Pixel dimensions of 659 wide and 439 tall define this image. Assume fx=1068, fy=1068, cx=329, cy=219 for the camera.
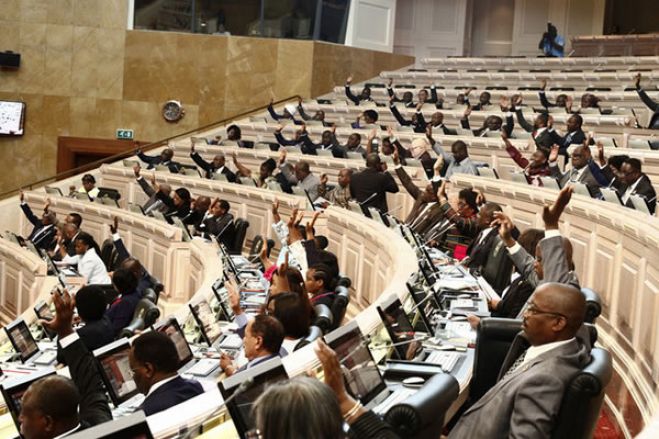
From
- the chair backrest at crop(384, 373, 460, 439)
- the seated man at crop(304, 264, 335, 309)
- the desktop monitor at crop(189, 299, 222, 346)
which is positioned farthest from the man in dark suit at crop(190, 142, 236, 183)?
the chair backrest at crop(384, 373, 460, 439)

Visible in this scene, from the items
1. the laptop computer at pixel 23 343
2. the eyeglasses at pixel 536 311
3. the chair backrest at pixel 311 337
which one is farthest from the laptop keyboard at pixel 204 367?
the eyeglasses at pixel 536 311

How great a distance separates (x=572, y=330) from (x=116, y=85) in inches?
766

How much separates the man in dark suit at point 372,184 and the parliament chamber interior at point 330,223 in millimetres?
28

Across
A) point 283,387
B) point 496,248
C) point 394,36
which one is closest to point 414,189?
point 496,248

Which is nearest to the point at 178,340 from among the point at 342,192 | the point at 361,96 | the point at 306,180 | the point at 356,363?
the point at 356,363

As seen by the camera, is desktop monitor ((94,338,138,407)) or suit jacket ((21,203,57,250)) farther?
suit jacket ((21,203,57,250))

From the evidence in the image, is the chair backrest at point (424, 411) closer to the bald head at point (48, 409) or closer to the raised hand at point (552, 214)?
the bald head at point (48, 409)

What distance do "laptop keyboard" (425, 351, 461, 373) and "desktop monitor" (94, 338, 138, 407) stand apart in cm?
151

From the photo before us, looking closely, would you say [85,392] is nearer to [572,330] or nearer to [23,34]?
[572,330]

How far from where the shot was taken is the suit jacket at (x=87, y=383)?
4625mm

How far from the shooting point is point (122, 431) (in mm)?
2891

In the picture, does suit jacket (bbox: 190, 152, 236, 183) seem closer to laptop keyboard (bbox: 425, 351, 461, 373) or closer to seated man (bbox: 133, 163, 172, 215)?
seated man (bbox: 133, 163, 172, 215)

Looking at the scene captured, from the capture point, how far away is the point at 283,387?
7.73 feet

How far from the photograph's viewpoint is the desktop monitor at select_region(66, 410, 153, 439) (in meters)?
2.86
